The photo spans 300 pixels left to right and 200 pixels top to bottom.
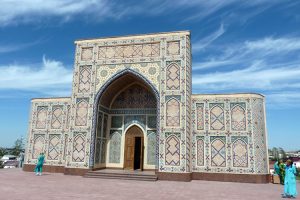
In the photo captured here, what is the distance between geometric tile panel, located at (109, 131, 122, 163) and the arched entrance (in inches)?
17.1

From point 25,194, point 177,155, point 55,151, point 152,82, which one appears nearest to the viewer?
point 25,194

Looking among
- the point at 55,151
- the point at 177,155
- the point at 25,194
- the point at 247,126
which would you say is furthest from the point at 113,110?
the point at 25,194

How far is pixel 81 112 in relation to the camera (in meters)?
13.2

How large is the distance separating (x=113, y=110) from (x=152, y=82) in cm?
321

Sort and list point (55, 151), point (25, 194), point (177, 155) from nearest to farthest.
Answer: point (25, 194)
point (177, 155)
point (55, 151)

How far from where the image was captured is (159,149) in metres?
11.8

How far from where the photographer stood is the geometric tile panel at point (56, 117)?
14.0m

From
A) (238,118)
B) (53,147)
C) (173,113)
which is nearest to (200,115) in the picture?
(173,113)

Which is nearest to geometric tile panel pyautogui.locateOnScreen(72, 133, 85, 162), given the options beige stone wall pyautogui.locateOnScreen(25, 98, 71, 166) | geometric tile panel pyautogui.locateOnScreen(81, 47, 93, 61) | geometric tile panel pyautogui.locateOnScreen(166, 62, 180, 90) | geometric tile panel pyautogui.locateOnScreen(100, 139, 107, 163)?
beige stone wall pyautogui.locateOnScreen(25, 98, 71, 166)

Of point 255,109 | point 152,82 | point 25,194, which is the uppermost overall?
point 152,82

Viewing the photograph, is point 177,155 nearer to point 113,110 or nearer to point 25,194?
point 113,110

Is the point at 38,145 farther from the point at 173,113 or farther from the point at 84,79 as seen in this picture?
A: the point at 173,113

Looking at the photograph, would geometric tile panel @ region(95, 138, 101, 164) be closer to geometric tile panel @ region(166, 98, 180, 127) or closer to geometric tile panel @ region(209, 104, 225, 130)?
geometric tile panel @ region(166, 98, 180, 127)

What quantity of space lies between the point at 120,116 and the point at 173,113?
3.50 m
